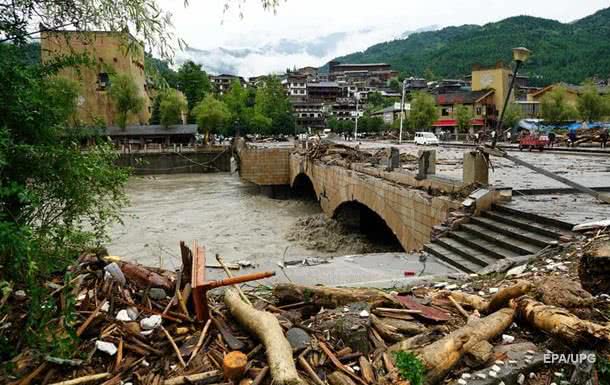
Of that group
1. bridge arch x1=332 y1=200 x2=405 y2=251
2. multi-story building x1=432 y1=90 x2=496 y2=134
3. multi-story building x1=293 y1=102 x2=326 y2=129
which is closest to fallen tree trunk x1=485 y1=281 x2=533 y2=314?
bridge arch x1=332 y1=200 x2=405 y2=251

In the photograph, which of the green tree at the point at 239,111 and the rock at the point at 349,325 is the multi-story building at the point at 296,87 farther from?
the rock at the point at 349,325

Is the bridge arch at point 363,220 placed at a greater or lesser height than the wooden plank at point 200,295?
lesser

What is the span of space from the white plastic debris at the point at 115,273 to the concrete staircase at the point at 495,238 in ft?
18.5

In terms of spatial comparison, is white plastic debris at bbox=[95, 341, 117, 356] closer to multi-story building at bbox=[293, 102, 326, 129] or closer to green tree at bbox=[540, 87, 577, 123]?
green tree at bbox=[540, 87, 577, 123]

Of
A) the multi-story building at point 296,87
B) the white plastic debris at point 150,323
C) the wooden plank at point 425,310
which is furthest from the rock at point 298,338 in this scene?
the multi-story building at point 296,87

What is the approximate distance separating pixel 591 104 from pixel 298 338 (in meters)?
51.7

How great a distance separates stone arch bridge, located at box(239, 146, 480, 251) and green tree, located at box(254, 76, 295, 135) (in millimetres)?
52916

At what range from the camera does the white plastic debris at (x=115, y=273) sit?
4918 millimetres

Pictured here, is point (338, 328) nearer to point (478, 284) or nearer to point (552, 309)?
point (552, 309)

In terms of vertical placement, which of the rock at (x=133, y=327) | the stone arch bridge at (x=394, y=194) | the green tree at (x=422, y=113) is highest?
the green tree at (x=422, y=113)

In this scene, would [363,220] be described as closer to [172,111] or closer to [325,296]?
[325,296]

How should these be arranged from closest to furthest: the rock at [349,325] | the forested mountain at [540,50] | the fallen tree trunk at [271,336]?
the fallen tree trunk at [271,336], the rock at [349,325], the forested mountain at [540,50]

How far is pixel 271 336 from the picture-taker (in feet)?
13.4

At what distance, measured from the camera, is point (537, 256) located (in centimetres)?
740
